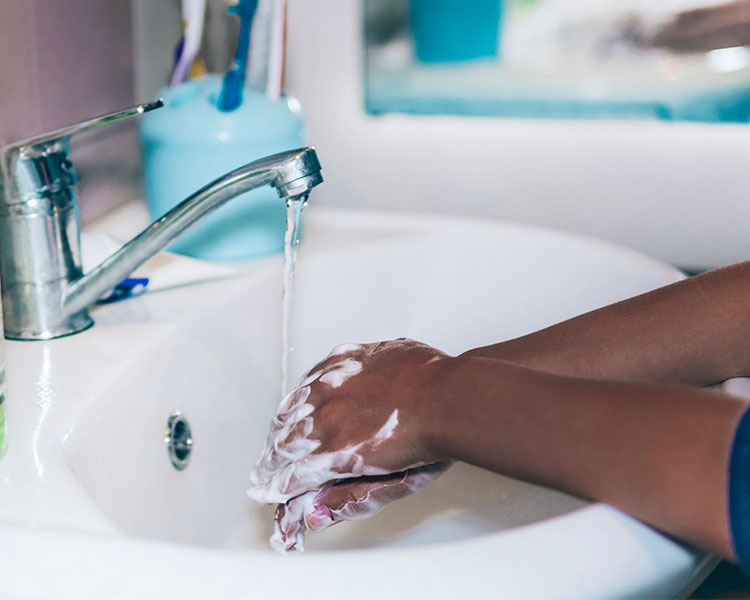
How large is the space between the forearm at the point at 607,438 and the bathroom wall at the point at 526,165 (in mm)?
482

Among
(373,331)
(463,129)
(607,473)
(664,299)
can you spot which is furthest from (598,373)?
(463,129)

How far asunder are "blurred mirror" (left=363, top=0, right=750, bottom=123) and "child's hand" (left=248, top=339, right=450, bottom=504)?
0.47 meters

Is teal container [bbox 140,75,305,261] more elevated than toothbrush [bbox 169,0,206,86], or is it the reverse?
toothbrush [bbox 169,0,206,86]

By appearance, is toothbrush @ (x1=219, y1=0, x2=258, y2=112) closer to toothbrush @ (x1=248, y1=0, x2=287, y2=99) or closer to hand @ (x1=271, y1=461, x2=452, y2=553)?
toothbrush @ (x1=248, y1=0, x2=287, y2=99)

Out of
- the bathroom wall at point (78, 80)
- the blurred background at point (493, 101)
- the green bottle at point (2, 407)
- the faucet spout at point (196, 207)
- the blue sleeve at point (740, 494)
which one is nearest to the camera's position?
the blue sleeve at point (740, 494)

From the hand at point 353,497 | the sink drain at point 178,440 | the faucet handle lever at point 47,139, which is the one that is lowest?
the sink drain at point 178,440

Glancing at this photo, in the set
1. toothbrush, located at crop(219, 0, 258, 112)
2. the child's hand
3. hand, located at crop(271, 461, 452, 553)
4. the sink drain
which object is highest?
toothbrush, located at crop(219, 0, 258, 112)

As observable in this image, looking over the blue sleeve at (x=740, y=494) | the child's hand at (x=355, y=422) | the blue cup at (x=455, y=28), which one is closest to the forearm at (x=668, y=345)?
the child's hand at (x=355, y=422)

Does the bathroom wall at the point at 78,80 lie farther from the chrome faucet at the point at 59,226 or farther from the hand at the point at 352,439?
the hand at the point at 352,439

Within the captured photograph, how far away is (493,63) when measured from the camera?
96cm

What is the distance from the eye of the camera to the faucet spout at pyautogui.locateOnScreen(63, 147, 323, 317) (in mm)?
603

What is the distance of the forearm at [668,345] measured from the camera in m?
0.61

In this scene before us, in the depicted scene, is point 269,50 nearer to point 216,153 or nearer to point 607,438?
point 216,153

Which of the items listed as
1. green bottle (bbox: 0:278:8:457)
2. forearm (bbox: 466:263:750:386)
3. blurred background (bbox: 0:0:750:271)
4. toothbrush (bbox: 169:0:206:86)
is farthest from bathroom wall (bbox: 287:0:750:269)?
green bottle (bbox: 0:278:8:457)
